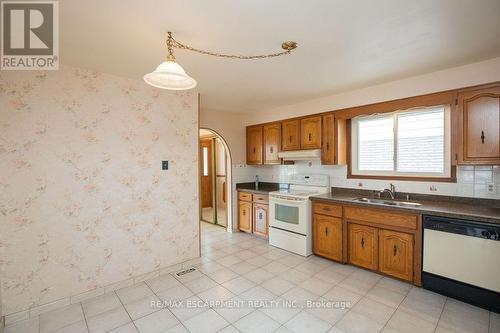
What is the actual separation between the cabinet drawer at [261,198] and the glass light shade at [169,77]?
9.38 feet

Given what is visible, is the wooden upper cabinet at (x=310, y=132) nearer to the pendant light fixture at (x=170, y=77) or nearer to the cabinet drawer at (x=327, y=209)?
the cabinet drawer at (x=327, y=209)

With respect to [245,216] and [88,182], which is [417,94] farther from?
[88,182]

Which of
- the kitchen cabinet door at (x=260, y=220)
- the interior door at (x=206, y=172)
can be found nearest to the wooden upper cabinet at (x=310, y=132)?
the kitchen cabinet door at (x=260, y=220)

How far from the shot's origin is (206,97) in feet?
12.1

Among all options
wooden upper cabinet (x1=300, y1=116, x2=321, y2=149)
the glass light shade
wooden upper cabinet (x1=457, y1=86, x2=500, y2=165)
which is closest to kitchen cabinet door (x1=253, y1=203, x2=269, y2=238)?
wooden upper cabinet (x1=300, y1=116, x2=321, y2=149)

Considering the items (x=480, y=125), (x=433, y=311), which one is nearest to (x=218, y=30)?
(x=480, y=125)

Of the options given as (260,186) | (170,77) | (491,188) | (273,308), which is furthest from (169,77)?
(260,186)

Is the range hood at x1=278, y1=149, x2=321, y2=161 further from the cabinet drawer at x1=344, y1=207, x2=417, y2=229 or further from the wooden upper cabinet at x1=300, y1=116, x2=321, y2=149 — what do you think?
the cabinet drawer at x1=344, y1=207, x2=417, y2=229

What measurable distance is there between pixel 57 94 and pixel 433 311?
415cm

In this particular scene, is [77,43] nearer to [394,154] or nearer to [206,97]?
[206,97]

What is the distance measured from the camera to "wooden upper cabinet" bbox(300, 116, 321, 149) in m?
3.73

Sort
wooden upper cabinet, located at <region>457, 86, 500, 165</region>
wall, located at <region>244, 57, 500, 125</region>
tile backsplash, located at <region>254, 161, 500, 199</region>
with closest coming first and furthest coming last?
wooden upper cabinet, located at <region>457, 86, 500, 165</region> < wall, located at <region>244, 57, 500, 125</region> < tile backsplash, located at <region>254, 161, 500, 199</region>

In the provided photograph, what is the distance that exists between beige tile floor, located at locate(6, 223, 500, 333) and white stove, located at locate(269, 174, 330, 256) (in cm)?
46

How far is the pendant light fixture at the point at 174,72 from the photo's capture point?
1.45 metres
